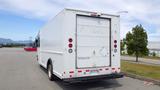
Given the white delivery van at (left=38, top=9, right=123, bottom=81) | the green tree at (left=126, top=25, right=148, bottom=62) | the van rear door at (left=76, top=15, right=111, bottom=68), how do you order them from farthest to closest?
1. the green tree at (left=126, top=25, right=148, bottom=62)
2. the van rear door at (left=76, top=15, right=111, bottom=68)
3. the white delivery van at (left=38, top=9, right=123, bottom=81)

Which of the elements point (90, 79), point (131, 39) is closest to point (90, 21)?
point (90, 79)

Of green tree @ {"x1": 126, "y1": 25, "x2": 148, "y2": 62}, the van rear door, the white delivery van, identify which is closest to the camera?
the white delivery van

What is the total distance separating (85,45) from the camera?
8.12 metres

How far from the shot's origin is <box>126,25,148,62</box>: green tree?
39.1m

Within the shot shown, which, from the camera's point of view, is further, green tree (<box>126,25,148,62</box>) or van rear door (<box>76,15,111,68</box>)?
green tree (<box>126,25,148,62</box>)

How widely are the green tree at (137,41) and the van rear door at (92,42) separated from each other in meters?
31.9

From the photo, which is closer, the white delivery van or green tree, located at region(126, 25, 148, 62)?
the white delivery van

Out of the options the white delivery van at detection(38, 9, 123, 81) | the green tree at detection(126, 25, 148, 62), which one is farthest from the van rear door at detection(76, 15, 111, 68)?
the green tree at detection(126, 25, 148, 62)

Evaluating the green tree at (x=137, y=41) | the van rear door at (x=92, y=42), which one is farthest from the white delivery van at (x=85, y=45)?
the green tree at (x=137, y=41)

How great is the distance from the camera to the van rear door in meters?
7.99

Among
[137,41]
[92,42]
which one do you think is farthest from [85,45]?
[137,41]

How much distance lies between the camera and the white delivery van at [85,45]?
767 cm

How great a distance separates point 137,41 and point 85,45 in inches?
1289

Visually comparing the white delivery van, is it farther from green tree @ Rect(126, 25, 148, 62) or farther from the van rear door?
green tree @ Rect(126, 25, 148, 62)
